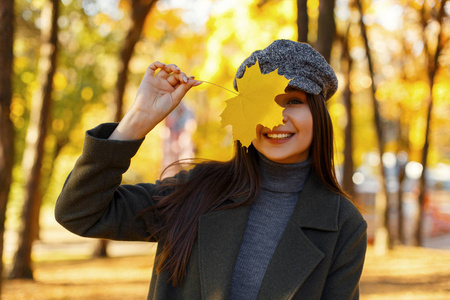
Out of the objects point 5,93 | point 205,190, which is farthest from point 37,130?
point 205,190

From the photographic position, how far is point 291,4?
8.66 metres

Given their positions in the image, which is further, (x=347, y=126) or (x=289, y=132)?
(x=347, y=126)

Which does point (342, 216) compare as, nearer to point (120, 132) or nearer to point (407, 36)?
point (120, 132)

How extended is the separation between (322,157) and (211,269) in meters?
0.72

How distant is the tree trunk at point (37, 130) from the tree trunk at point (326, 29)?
4.94 meters

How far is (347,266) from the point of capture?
6.74 ft

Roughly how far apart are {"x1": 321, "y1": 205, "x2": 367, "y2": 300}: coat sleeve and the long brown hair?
0.82ft

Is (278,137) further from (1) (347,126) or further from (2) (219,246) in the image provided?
(1) (347,126)

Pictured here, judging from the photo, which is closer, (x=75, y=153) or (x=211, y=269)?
(x=211, y=269)

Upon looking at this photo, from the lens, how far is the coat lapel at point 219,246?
1.97 metres

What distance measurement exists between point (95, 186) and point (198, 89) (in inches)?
326

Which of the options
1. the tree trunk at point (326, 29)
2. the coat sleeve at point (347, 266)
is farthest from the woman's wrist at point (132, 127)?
the tree trunk at point (326, 29)

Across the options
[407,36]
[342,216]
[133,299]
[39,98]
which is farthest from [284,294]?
[407,36]

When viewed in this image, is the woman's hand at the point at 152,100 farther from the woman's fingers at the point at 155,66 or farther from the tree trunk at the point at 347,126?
the tree trunk at the point at 347,126
